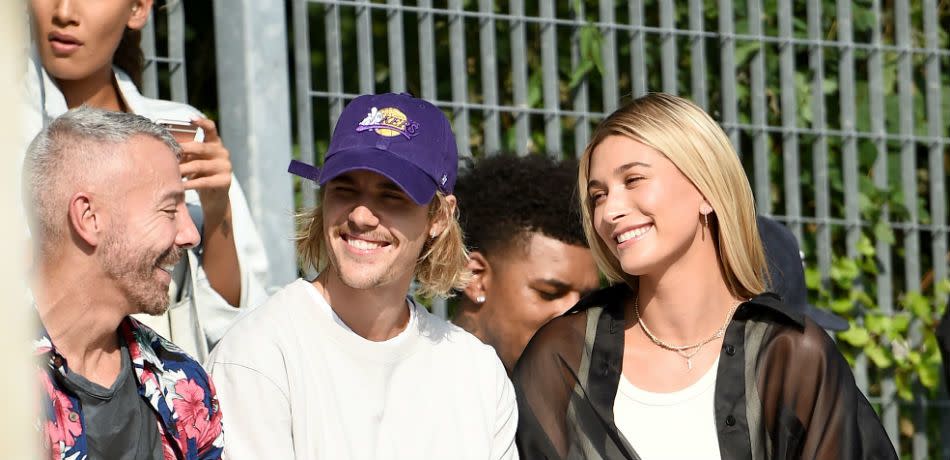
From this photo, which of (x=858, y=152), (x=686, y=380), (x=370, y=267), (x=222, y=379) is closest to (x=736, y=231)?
(x=686, y=380)

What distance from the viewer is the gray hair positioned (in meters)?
2.31

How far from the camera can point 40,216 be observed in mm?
2303

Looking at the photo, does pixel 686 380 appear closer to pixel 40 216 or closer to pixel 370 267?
pixel 370 267

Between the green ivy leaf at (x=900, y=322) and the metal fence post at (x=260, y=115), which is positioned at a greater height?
the metal fence post at (x=260, y=115)

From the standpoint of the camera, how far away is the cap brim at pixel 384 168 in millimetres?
2781

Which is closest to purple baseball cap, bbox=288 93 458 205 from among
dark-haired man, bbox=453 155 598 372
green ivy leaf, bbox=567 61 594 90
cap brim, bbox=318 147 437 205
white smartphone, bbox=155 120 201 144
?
cap brim, bbox=318 147 437 205

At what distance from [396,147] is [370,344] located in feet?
1.44

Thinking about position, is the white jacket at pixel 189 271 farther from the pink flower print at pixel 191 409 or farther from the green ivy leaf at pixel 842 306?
the green ivy leaf at pixel 842 306

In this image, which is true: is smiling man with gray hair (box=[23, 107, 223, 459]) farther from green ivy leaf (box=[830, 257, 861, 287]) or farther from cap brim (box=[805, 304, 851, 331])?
green ivy leaf (box=[830, 257, 861, 287])

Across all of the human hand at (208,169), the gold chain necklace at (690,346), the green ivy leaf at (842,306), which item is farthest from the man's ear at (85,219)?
the green ivy leaf at (842,306)

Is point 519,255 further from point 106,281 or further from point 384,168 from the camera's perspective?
point 106,281

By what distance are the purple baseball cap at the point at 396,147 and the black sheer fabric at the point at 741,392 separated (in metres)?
0.48

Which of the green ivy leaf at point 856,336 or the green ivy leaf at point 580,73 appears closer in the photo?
the green ivy leaf at point 580,73

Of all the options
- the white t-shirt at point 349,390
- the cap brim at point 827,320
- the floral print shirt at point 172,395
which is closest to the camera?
the floral print shirt at point 172,395
